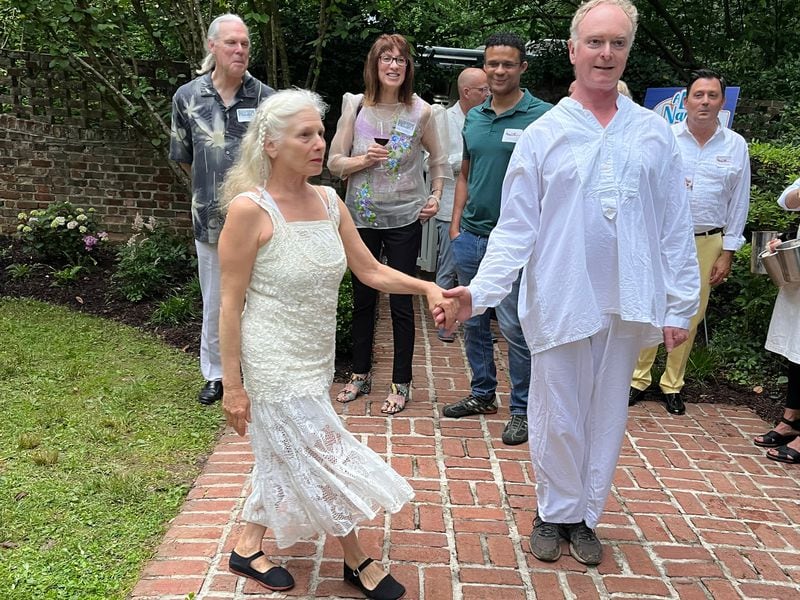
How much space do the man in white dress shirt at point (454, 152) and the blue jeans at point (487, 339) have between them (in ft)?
2.70

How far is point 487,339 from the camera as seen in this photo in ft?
15.1

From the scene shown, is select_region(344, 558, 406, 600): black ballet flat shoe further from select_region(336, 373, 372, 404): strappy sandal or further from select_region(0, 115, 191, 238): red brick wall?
select_region(0, 115, 191, 238): red brick wall

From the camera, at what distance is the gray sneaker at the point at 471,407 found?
181 inches

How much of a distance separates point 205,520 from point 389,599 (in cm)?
103

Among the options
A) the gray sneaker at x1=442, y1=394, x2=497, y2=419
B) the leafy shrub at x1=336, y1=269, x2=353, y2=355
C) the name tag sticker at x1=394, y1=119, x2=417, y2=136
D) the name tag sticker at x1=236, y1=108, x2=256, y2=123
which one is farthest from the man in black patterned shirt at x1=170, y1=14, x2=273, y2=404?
the gray sneaker at x1=442, y1=394, x2=497, y2=419

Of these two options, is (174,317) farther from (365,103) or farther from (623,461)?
(623,461)

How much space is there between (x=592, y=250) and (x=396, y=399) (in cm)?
215

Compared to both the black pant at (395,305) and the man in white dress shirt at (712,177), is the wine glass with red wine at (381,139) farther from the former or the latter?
the man in white dress shirt at (712,177)

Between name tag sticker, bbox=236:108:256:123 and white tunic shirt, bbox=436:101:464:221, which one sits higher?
name tag sticker, bbox=236:108:256:123

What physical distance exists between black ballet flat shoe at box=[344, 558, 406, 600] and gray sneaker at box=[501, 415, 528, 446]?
5.12ft

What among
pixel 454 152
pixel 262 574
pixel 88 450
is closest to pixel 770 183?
pixel 454 152

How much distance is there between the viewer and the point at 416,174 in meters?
4.60

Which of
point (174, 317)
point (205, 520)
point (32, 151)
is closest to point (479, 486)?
point (205, 520)

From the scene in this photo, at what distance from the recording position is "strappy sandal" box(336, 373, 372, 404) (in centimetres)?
475
